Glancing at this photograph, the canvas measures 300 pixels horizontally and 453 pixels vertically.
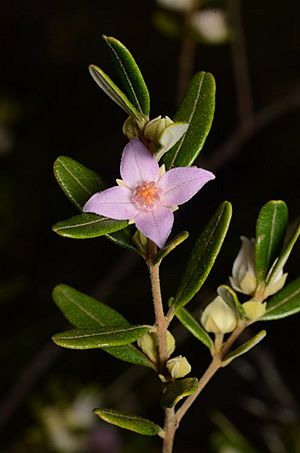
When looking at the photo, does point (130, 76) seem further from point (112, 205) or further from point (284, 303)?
point (284, 303)

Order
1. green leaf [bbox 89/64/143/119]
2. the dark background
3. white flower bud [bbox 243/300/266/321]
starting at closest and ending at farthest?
green leaf [bbox 89/64/143/119] → white flower bud [bbox 243/300/266/321] → the dark background

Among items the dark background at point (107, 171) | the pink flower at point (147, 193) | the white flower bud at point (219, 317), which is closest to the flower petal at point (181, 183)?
the pink flower at point (147, 193)

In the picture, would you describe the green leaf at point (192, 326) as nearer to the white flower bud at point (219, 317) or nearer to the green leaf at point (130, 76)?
the white flower bud at point (219, 317)

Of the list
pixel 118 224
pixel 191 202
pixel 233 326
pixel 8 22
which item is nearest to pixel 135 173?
pixel 118 224

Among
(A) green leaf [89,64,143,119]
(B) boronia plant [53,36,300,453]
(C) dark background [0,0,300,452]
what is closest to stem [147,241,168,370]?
(B) boronia plant [53,36,300,453]

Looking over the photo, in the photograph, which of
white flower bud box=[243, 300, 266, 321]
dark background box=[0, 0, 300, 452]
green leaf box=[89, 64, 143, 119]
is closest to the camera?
green leaf box=[89, 64, 143, 119]

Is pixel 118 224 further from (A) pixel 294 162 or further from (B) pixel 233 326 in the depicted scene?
(A) pixel 294 162

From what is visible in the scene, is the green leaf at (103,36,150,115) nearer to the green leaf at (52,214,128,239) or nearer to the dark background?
the green leaf at (52,214,128,239)
